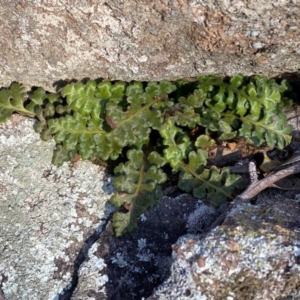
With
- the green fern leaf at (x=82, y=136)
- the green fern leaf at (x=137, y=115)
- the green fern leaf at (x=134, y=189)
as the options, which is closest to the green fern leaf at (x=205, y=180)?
the green fern leaf at (x=134, y=189)

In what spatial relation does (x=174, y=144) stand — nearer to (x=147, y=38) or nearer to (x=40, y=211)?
(x=147, y=38)

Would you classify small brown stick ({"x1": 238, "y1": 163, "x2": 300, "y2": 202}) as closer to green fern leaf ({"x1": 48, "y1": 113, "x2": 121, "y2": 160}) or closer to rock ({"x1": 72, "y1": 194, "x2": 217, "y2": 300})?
rock ({"x1": 72, "y1": 194, "x2": 217, "y2": 300})

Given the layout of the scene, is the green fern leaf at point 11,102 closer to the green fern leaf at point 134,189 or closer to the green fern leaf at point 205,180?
the green fern leaf at point 134,189

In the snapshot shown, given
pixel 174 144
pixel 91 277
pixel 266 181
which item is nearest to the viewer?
pixel 91 277

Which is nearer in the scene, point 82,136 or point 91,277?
point 91,277

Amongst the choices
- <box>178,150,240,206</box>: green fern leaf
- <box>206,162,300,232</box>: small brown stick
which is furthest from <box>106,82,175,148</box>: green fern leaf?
<box>206,162,300,232</box>: small brown stick

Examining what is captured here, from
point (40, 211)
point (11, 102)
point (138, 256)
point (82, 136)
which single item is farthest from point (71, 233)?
point (11, 102)
